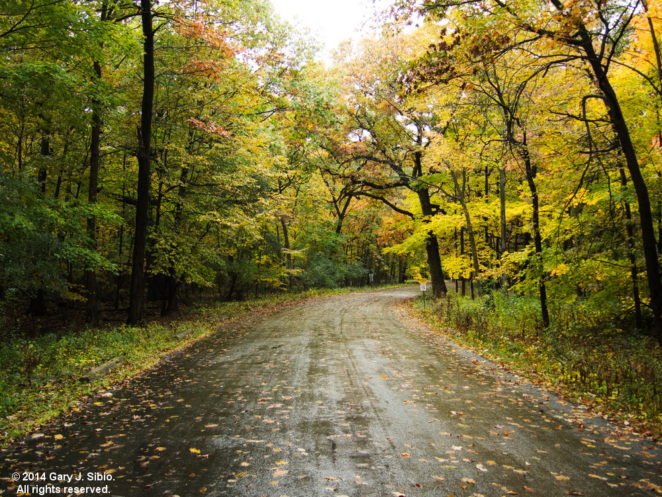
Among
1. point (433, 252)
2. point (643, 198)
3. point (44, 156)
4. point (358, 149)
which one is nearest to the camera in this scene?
point (643, 198)

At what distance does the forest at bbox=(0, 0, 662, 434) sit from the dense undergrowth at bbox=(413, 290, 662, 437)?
0.22 feet

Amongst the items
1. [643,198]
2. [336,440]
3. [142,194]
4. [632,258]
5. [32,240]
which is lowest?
[336,440]

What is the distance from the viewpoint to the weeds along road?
3.95 m

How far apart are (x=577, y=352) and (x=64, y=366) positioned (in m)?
10.8

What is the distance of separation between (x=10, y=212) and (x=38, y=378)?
12.5 ft

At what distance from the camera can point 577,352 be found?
8.70 metres

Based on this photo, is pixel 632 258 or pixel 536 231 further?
pixel 536 231

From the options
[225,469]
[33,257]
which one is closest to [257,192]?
[33,257]

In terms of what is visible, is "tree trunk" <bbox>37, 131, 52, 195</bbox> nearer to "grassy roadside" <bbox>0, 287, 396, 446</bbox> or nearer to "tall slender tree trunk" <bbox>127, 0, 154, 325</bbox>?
"tall slender tree trunk" <bbox>127, 0, 154, 325</bbox>

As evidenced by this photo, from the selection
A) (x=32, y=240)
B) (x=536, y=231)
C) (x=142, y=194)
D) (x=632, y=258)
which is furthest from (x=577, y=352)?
(x=142, y=194)

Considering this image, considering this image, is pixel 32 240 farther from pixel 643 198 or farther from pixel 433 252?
pixel 433 252

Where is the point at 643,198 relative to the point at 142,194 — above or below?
below

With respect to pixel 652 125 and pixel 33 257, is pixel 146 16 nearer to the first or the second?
pixel 33 257

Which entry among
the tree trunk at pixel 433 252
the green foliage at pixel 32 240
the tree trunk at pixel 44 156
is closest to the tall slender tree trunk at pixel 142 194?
the green foliage at pixel 32 240
